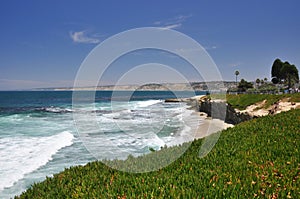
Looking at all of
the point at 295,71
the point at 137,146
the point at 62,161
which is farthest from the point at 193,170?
the point at 295,71

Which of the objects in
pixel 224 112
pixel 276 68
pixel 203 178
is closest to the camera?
pixel 203 178

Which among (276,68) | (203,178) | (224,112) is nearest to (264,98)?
(224,112)

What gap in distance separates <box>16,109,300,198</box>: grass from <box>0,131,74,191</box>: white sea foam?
303 inches

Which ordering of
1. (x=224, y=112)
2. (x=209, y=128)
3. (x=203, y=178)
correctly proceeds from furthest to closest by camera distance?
(x=224, y=112), (x=209, y=128), (x=203, y=178)

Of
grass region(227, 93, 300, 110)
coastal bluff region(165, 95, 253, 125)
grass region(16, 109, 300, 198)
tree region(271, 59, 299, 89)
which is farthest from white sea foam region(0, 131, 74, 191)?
tree region(271, 59, 299, 89)

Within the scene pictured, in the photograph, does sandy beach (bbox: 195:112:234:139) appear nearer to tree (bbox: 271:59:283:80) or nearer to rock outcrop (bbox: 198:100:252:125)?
rock outcrop (bbox: 198:100:252:125)

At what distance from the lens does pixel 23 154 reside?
16797mm

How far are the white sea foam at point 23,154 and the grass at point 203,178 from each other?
7.70 m

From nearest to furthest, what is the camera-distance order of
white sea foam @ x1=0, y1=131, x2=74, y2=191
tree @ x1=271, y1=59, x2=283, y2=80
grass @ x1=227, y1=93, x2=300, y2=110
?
white sea foam @ x1=0, y1=131, x2=74, y2=191 < grass @ x1=227, y1=93, x2=300, y2=110 < tree @ x1=271, y1=59, x2=283, y2=80

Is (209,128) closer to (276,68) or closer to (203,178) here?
(203,178)

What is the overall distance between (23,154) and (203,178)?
15.3m

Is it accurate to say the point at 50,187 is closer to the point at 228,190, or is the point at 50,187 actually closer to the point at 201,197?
the point at 201,197

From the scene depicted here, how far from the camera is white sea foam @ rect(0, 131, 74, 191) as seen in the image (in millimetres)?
12778

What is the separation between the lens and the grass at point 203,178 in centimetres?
425
